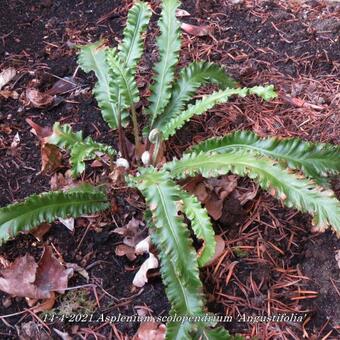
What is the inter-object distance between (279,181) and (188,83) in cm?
85

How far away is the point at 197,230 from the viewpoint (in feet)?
6.39

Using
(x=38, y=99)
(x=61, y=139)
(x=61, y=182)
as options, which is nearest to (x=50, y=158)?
(x=61, y=182)

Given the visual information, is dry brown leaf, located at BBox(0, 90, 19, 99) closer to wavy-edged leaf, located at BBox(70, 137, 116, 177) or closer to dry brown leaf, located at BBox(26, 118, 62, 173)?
dry brown leaf, located at BBox(26, 118, 62, 173)

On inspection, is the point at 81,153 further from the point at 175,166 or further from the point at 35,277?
the point at 35,277

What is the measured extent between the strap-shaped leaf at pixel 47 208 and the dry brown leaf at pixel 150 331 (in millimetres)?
558

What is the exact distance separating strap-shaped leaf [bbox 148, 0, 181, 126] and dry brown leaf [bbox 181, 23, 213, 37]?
0.59 meters

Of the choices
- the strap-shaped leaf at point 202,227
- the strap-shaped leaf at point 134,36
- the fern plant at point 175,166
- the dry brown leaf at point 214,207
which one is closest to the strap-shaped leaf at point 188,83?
the fern plant at point 175,166

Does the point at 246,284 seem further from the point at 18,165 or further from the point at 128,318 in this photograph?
the point at 18,165

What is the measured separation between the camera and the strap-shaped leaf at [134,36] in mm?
2520

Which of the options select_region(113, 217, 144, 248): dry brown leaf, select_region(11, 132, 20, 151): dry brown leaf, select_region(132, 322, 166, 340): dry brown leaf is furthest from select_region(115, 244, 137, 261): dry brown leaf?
select_region(11, 132, 20, 151): dry brown leaf

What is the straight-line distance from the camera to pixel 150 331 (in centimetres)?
199

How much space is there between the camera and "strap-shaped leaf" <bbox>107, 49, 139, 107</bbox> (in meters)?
2.34

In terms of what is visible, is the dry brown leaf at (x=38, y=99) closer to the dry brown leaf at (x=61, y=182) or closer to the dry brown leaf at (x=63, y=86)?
the dry brown leaf at (x=63, y=86)

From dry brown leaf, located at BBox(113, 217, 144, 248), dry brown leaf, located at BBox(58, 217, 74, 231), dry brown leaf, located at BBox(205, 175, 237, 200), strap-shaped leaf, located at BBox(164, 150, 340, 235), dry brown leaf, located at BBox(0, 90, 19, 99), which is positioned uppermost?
strap-shaped leaf, located at BBox(164, 150, 340, 235)
